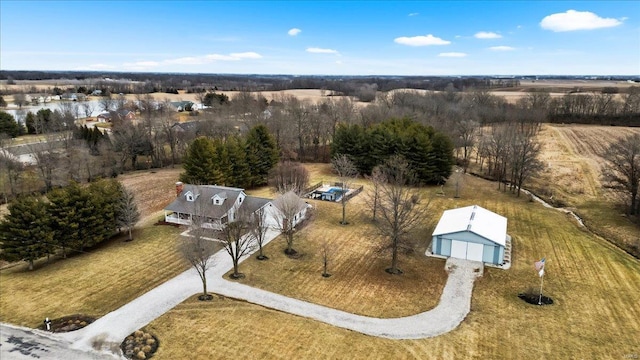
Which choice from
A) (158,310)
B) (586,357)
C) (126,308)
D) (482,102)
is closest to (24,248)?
(126,308)

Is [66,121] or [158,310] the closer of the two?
[158,310]

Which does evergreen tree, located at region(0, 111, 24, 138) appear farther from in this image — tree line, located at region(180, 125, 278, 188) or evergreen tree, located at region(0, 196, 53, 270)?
evergreen tree, located at region(0, 196, 53, 270)

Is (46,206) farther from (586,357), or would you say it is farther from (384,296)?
(586,357)

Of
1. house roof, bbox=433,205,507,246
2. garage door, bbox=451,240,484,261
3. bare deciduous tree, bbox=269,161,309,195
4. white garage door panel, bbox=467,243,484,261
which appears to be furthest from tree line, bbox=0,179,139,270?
white garage door panel, bbox=467,243,484,261

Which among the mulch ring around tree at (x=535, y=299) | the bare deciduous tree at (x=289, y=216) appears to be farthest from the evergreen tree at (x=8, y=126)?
the mulch ring around tree at (x=535, y=299)

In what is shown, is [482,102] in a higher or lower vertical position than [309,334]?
higher
